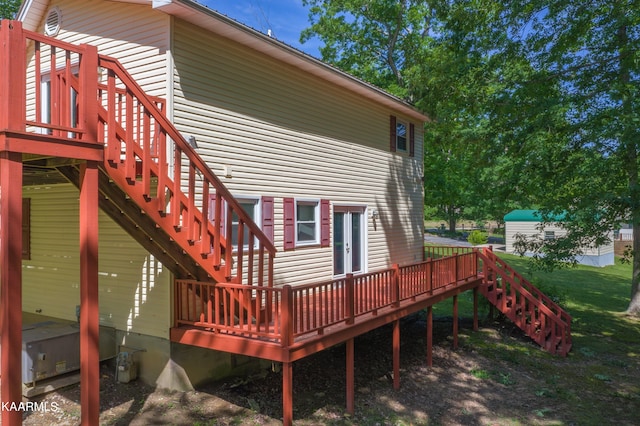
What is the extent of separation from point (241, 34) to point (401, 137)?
6977 mm

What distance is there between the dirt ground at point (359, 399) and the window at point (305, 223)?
249cm

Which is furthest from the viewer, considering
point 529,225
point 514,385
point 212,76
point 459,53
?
point 529,225

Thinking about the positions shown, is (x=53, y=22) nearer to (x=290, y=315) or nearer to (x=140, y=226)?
(x=140, y=226)

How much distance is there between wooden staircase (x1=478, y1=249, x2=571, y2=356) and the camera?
10.3 m

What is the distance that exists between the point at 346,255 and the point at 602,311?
409 inches

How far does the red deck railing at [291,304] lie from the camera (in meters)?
5.63

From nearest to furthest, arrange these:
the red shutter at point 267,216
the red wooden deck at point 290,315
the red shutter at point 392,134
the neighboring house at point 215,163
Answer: the red wooden deck at point 290,315
the neighboring house at point 215,163
the red shutter at point 267,216
the red shutter at point 392,134

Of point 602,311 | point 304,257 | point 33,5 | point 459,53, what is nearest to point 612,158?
point 459,53

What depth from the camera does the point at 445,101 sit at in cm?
1393

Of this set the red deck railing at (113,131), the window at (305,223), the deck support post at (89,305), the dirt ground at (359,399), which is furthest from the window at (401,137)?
the deck support post at (89,305)

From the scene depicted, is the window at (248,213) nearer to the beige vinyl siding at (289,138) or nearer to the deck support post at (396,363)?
the beige vinyl siding at (289,138)

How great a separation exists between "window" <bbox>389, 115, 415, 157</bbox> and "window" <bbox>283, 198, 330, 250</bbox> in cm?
389

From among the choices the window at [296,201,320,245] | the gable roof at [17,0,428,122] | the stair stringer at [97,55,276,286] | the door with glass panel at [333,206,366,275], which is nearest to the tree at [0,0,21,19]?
the gable roof at [17,0,428,122]

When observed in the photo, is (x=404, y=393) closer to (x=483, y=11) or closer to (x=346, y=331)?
(x=346, y=331)
